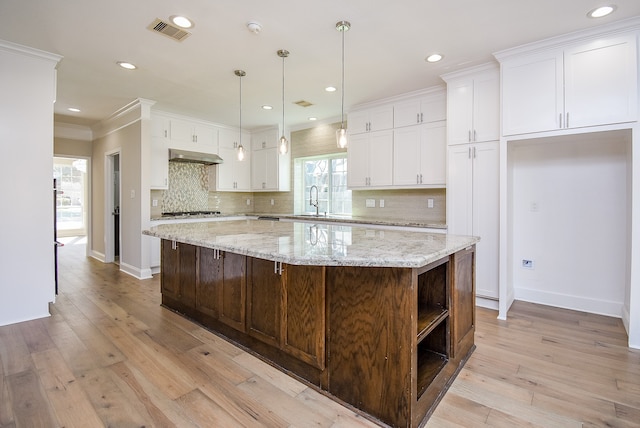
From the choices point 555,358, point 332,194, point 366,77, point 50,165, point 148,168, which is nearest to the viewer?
point 555,358

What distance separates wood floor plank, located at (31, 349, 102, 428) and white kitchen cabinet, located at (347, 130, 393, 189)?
374 cm

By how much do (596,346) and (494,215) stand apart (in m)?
1.34

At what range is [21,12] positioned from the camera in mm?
2387

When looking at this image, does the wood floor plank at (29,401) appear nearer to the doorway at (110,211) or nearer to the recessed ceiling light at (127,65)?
the recessed ceiling light at (127,65)

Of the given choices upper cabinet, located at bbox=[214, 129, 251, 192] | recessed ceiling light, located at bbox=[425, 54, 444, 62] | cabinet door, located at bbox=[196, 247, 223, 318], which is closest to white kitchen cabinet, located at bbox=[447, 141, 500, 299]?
recessed ceiling light, located at bbox=[425, 54, 444, 62]

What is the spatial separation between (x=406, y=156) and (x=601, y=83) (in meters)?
2.00

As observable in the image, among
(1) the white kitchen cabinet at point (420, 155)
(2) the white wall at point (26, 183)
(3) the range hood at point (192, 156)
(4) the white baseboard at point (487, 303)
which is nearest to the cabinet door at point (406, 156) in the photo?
(1) the white kitchen cabinet at point (420, 155)

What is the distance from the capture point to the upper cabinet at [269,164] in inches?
233

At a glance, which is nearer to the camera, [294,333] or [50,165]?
[294,333]

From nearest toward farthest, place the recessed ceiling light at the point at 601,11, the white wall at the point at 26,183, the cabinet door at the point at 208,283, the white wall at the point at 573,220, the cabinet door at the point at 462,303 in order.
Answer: the cabinet door at the point at 462,303, the recessed ceiling light at the point at 601,11, the cabinet door at the point at 208,283, the white wall at the point at 26,183, the white wall at the point at 573,220

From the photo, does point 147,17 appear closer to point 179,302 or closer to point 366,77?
point 366,77

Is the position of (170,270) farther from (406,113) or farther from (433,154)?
(406,113)

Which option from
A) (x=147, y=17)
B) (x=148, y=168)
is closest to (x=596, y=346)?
(x=147, y=17)

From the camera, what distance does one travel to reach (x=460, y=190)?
3506 millimetres
